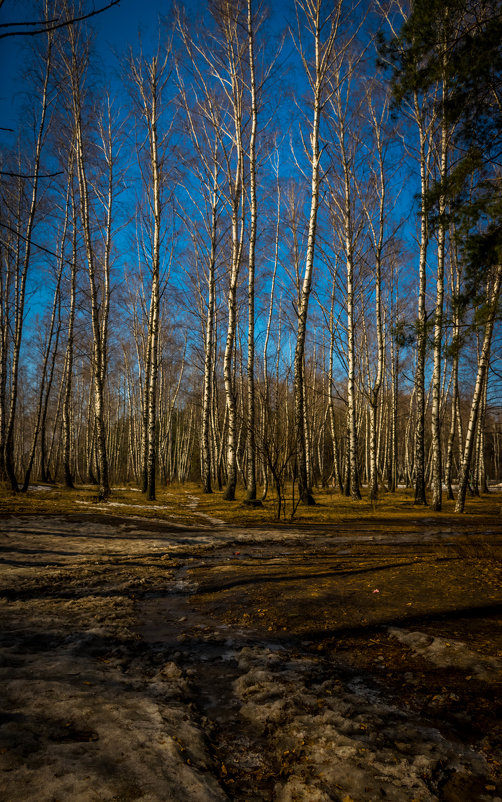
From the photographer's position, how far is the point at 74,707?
1.71 metres

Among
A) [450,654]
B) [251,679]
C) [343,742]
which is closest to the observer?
[343,742]

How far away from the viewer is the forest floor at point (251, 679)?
139 cm

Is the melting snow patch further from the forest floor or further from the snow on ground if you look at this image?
the snow on ground

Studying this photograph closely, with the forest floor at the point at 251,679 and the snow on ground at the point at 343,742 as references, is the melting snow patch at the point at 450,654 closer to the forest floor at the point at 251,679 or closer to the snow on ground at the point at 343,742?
the forest floor at the point at 251,679

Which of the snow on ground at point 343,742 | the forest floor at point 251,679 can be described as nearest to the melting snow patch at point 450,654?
the forest floor at point 251,679

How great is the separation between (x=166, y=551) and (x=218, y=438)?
63.9 ft

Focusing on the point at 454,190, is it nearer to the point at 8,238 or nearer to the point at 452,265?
the point at 452,265

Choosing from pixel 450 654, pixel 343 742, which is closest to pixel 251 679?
pixel 343 742

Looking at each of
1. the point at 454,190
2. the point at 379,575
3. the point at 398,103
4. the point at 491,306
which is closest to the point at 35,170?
the point at 398,103

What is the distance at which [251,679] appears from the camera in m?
2.17

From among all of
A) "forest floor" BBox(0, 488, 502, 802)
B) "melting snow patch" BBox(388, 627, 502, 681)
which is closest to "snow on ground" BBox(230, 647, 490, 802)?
"forest floor" BBox(0, 488, 502, 802)

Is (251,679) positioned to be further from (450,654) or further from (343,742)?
(450,654)

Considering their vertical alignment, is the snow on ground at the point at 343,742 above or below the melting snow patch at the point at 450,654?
above

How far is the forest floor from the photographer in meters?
1.39
